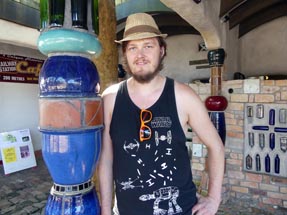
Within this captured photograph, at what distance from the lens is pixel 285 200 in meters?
2.86

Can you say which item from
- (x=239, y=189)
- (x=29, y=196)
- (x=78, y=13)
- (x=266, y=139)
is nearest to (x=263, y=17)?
(x=266, y=139)

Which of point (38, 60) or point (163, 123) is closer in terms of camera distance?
point (163, 123)

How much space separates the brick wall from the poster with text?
326 cm

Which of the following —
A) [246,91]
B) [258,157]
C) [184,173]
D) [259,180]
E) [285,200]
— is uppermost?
[246,91]

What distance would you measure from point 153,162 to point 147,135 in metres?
0.11

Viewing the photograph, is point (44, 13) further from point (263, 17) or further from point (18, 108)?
point (18, 108)

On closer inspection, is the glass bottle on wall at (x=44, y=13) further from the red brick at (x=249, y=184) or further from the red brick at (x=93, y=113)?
the red brick at (x=249, y=184)

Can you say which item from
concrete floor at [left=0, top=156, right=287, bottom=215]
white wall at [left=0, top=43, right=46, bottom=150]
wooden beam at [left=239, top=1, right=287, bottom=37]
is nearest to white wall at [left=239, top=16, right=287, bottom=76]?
wooden beam at [left=239, top=1, right=287, bottom=37]

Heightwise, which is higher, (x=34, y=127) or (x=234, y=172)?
(x=34, y=127)

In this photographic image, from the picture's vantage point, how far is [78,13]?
86 cm

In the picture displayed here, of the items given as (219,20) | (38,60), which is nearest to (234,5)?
(219,20)

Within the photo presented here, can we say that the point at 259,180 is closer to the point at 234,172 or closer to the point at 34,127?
the point at 234,172

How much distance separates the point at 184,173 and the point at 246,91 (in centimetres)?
221

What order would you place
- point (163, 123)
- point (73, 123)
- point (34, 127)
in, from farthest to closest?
point (34, 127), point (163, 123), point (73, 123)
